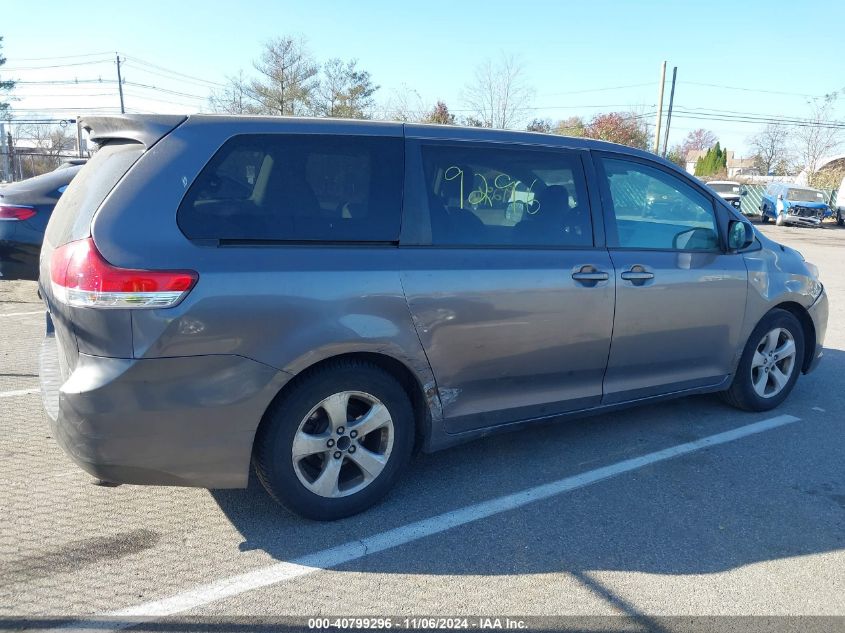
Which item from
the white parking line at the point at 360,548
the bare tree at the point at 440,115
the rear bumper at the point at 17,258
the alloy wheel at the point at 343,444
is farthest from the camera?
the bare tree at the point at 440,115

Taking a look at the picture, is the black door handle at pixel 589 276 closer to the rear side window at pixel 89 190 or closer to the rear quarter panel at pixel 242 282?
the rear quarter panel at pixel 242 282

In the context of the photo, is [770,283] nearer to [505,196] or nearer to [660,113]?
[505,196]

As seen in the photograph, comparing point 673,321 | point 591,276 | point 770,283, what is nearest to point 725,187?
point 770,283

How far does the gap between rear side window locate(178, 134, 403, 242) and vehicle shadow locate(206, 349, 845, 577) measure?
4.48 feet

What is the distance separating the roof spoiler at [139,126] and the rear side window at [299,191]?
0.85 feet

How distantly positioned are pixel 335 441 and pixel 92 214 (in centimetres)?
142

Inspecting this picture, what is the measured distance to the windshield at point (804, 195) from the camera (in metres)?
28.9

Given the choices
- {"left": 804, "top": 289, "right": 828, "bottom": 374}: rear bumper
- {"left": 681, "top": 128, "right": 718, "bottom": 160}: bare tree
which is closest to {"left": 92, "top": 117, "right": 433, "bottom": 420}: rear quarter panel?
{"left": 804, "top": 289, "right": 828, "bottom": 374}: rear bumper

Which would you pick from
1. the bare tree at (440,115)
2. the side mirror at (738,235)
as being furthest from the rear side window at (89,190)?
the bare tree at (440,115)

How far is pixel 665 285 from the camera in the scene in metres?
4.02

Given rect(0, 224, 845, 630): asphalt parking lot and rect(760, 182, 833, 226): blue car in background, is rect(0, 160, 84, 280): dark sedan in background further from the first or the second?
rect(760, 182, 833, 226): blue car in background

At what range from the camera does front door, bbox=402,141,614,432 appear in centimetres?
331

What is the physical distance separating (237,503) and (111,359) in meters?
1.11

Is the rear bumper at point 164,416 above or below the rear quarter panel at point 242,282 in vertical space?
below
